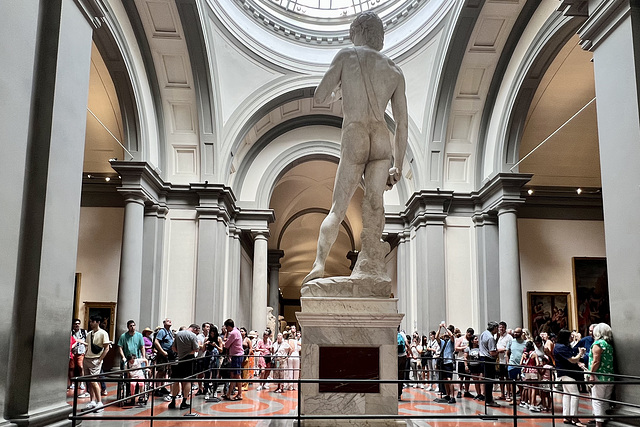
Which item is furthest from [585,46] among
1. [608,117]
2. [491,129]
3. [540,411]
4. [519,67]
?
[491,129]

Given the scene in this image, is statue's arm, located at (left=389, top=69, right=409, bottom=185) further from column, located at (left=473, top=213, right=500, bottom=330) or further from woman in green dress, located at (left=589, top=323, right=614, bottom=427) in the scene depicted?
column, located at (left=473, top=213, right=500, bottom=330)

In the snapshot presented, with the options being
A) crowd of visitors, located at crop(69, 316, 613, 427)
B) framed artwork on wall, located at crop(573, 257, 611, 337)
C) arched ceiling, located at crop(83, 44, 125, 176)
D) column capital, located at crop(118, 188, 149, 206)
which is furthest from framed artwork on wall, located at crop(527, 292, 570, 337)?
arched ceiling, located at crop(83, 44, 125, 176)

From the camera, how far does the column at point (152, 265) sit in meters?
13.8

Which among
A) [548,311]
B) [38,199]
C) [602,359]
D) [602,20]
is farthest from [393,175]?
[548,311]

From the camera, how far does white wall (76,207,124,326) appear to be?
53.2 feet

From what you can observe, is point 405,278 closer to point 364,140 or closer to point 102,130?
point 102,130

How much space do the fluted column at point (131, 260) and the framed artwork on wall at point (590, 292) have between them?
12.4m

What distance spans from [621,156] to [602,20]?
5.51 feet

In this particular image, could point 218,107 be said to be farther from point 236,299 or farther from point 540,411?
point 540,411

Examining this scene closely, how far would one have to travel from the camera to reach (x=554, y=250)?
16734 millimetres

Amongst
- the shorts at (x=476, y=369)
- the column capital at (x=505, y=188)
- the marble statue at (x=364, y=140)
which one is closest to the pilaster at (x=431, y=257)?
the column capital at (x=505, y=188)

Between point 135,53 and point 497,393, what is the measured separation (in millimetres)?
11094

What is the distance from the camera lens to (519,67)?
13.3m

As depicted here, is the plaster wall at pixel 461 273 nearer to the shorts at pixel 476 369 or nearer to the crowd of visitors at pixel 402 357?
the crowd of visitors at pixel 402 357
